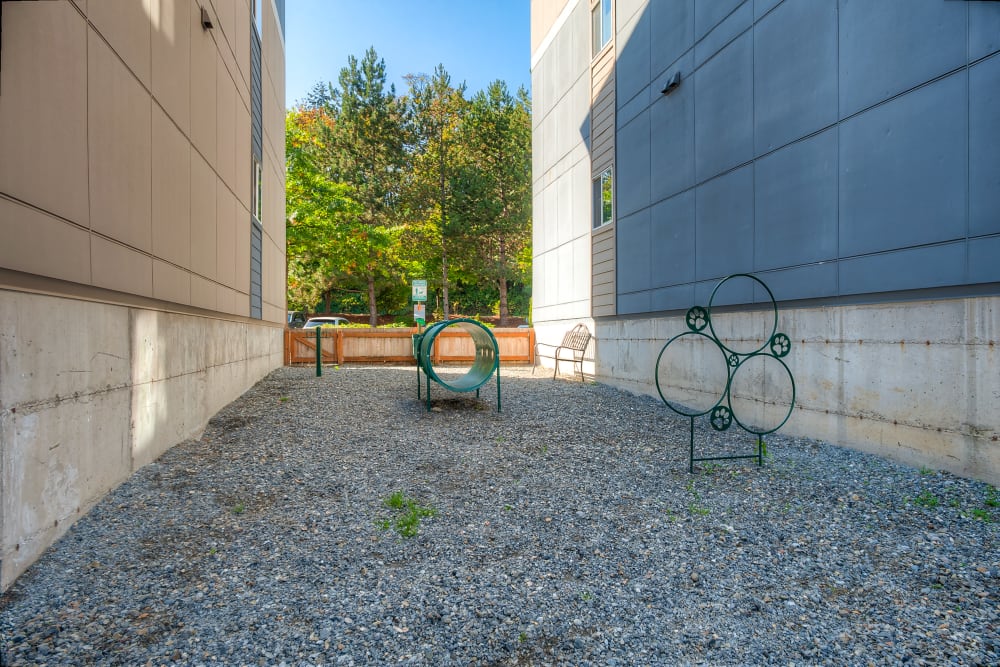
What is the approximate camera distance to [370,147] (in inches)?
1042

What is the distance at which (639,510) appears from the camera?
157 inches

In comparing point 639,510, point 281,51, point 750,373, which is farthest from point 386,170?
point 639,510

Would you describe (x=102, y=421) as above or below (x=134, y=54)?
below

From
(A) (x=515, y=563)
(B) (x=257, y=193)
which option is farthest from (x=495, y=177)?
(A) (x=515, y=563)

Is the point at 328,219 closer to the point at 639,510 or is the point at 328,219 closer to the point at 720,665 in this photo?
the point at 639,510

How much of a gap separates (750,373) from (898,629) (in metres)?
4.04

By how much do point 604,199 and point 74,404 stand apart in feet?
29.7

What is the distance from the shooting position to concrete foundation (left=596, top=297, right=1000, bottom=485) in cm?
394

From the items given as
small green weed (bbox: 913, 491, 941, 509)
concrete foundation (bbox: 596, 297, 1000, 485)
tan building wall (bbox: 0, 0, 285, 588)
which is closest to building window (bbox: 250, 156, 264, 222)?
tan building wall (bbox: 0, 0, 285, 588)

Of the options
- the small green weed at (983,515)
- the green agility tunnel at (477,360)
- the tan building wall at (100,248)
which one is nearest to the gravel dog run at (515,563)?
the small green weed at (983,515)

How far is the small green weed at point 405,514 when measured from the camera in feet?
11.8

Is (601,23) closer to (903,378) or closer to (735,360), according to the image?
(735,360)

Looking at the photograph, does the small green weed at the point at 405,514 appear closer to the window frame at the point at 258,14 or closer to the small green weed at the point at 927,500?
the small green weed at the point at 927,500

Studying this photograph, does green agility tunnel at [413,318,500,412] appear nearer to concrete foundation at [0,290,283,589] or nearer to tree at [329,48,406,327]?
concrete foundation at [0,290,283,589]
